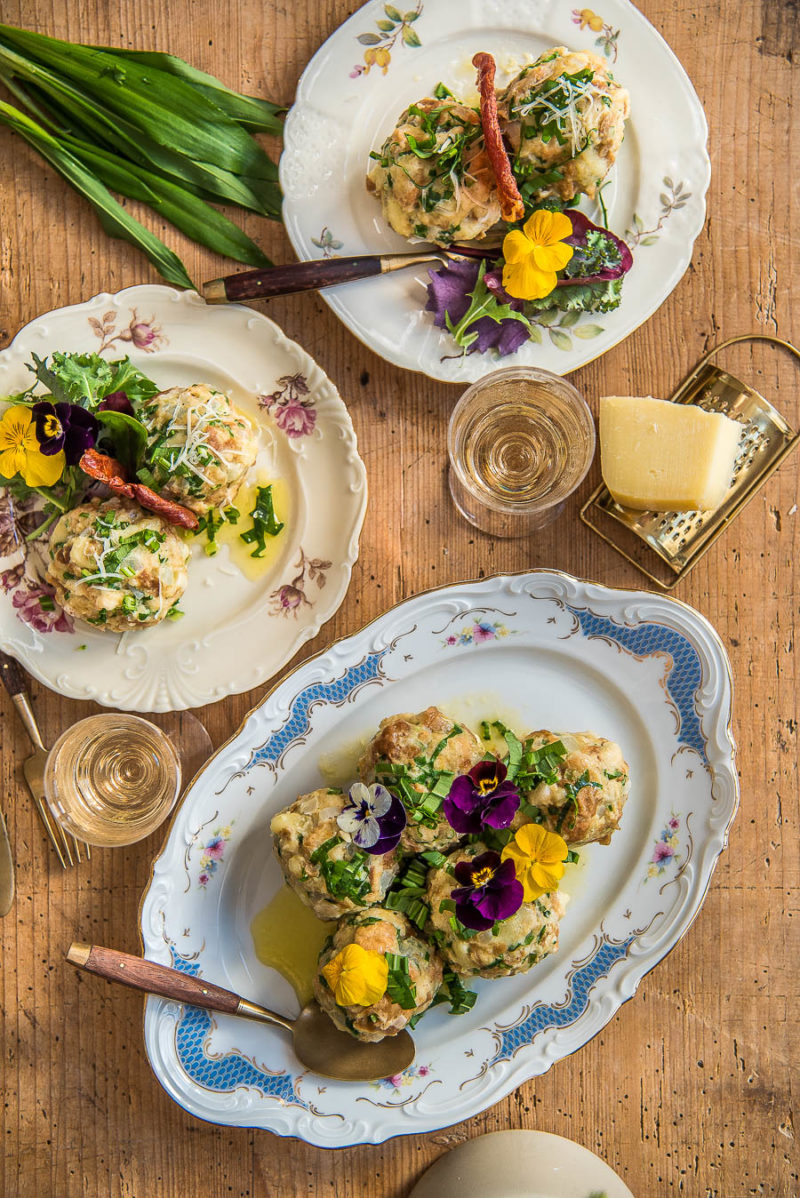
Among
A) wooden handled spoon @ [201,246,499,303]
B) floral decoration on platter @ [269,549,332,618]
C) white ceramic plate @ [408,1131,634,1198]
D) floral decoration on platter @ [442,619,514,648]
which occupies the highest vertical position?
wooden handled spoon @ [201,246,499,303]

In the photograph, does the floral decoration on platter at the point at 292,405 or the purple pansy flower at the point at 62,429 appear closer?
the purple pansy flower at the point at 62,429

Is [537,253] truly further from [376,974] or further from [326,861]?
[376,974]

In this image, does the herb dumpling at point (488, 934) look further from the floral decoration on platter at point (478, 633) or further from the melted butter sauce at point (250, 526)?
the melted butter sauce at point (250, 526)

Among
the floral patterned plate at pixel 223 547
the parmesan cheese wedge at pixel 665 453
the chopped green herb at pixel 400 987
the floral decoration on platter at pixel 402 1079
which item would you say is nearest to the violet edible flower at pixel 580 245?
the parmesan cheese wedge at pixel 665 453

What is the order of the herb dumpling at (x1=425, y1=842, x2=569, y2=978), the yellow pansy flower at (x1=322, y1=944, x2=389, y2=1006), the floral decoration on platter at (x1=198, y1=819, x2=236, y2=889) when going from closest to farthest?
the yellow pansy flower at (x1=322, y1=944, x2=389, y2=1006) < the herb dumpling at (x1=425, y1=842, x2=569, y2=978) < the floral decoration on platter at (x1=198, y1=819, x2=236, y2=889)

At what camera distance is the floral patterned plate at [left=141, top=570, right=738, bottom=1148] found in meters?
2.03

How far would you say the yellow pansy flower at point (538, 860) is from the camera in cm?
181

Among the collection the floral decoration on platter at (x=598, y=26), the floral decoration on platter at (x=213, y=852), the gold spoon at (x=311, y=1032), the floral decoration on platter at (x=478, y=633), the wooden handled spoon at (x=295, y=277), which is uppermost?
the floral decoration on platter at (x=598, y=26)

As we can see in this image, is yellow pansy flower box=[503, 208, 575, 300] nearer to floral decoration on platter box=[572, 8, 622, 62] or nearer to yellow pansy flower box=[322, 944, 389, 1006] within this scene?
floral decoration on platter box=[572, 8, 622, 62]

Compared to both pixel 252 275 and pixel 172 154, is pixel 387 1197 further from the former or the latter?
pixel 172 154

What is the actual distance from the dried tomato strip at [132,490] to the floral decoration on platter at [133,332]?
324 millimetres

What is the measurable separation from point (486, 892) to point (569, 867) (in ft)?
1.37

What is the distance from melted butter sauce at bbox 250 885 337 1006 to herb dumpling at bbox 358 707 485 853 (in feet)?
1.25

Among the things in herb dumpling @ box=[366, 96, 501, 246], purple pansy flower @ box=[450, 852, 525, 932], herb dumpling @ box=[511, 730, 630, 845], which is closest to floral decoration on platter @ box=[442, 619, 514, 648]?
herb dumpling @ box=[511, 730, 630, 845]
